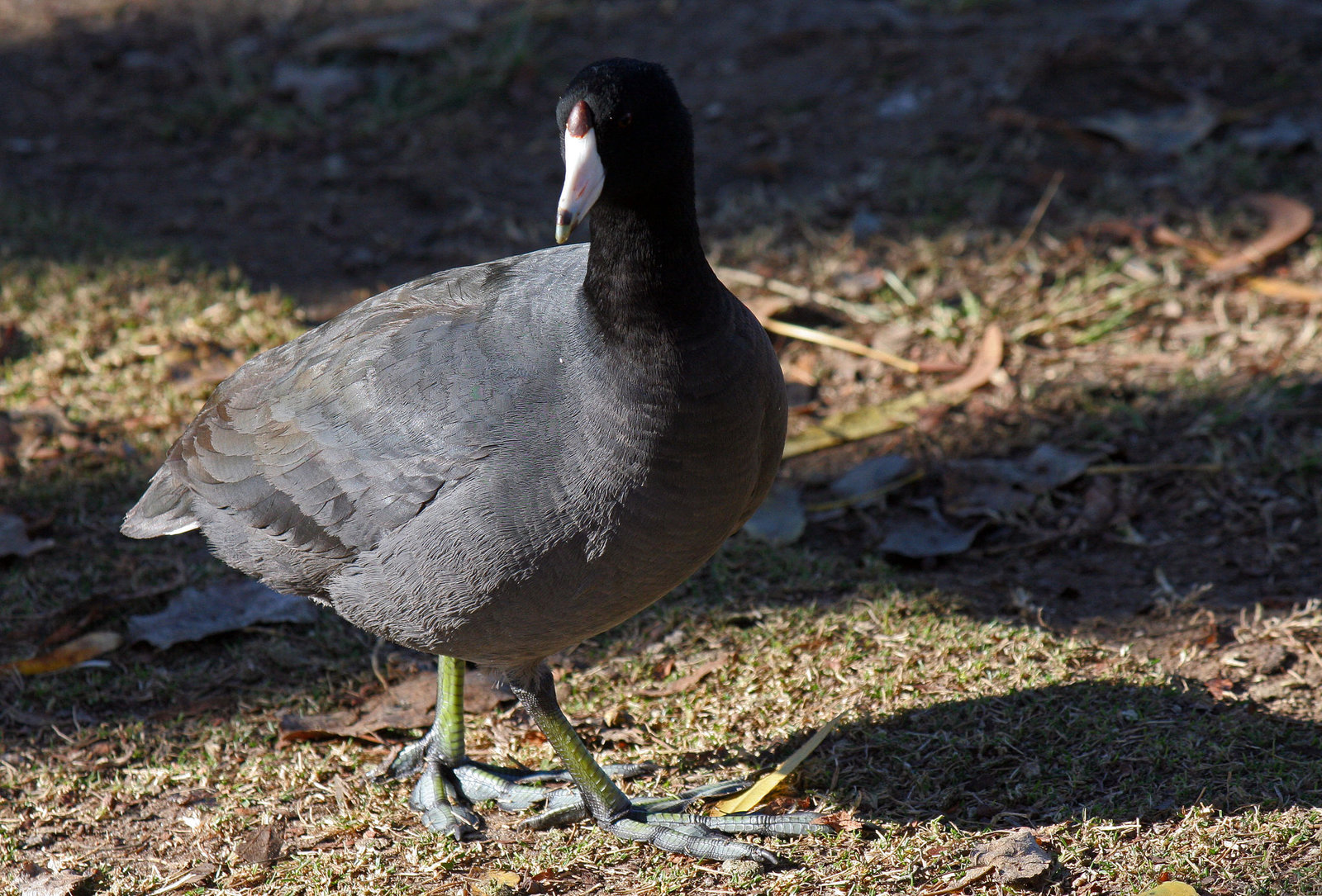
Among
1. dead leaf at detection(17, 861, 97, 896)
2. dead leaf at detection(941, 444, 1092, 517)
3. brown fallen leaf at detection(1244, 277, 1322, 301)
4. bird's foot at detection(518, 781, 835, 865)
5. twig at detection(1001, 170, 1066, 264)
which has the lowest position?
bird's foot at detection(518, 781, 835, 865)

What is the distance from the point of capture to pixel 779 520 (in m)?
4.05

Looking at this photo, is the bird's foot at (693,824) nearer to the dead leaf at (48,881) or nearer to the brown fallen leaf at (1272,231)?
the dead leaf at (48,881)

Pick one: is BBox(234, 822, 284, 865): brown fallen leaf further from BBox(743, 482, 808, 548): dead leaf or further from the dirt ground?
the dirt ground

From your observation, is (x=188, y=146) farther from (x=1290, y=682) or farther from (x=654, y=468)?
(x=1290, y=682)

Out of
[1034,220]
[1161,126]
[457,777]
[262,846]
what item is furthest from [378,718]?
[1161,126]

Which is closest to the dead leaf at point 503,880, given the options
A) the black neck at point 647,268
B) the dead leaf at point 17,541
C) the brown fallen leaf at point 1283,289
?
the black neck at point 647,268

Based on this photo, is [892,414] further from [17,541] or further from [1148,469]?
[17,541]

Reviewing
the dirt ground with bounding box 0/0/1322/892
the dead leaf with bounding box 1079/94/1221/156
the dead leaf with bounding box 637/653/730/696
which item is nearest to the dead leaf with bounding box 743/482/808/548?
the dirt ground with bounding box 0/0/1322/892

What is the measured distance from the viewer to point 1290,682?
10.3ft

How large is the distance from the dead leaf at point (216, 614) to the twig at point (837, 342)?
7.14 ft

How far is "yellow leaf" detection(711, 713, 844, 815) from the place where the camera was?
3.01 metres

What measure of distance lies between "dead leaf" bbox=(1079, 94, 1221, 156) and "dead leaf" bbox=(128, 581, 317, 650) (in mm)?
4388

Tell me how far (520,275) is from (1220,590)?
2244 millimetres

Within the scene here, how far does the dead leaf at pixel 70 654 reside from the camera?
3.59m
